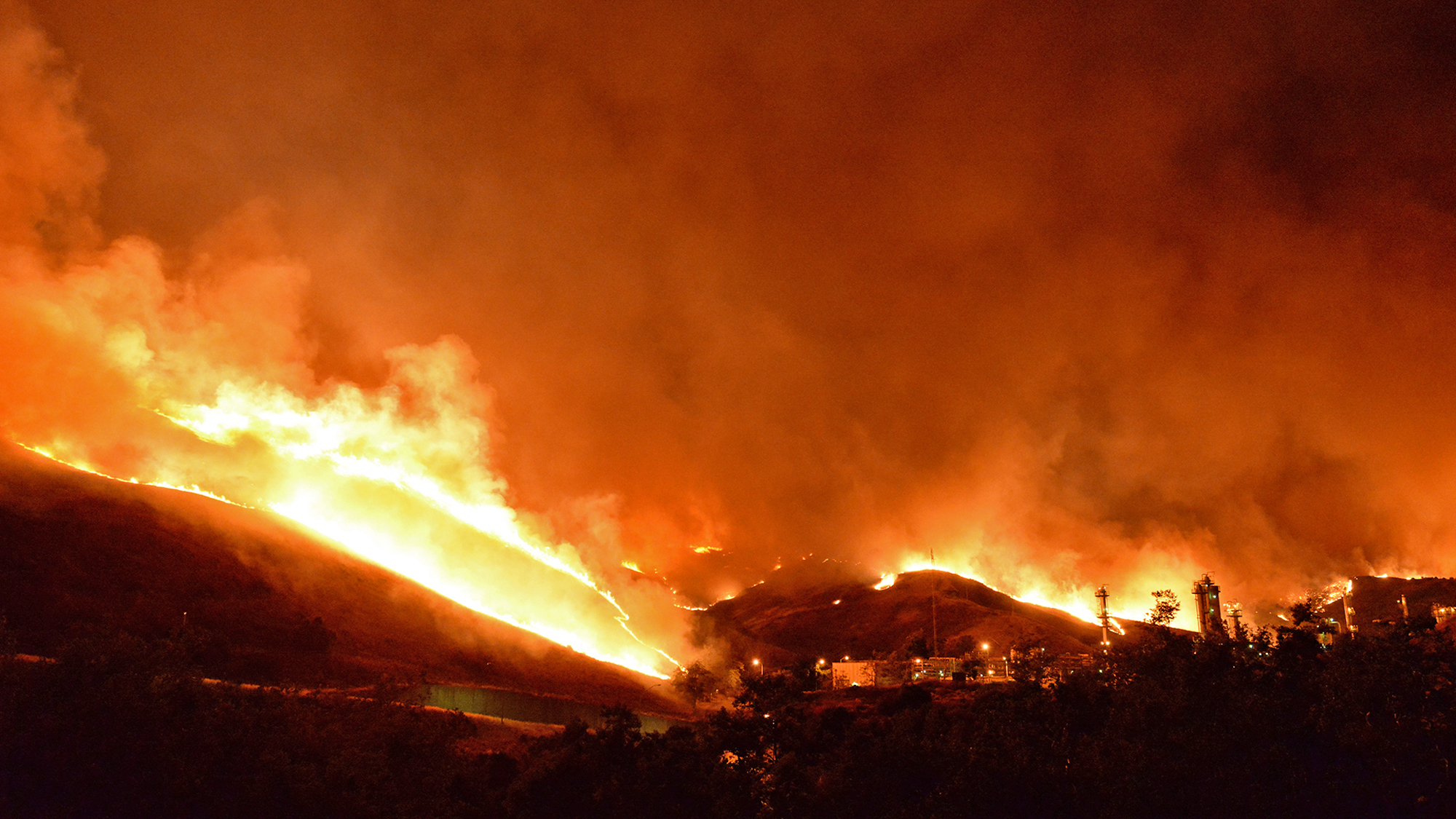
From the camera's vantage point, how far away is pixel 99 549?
64.0 meters

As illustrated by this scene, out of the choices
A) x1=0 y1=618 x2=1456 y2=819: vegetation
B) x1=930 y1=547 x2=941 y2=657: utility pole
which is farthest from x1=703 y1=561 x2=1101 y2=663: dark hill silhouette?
x1=0 y1=618 x2=1456 y2=819: vegetation

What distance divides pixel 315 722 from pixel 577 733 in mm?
12282

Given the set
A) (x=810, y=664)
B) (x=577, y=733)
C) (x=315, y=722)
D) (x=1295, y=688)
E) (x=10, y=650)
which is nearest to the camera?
(x=10, y=650)

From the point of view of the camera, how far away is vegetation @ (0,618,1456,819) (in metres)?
27.2

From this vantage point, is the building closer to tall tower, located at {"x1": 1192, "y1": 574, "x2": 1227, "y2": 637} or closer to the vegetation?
tall tower, located at {"x1": 1192, "y1": 574, "x2": 1227, "y2": 637}

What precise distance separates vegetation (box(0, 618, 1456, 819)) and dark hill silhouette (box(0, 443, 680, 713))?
Answer: 2269 centimetres

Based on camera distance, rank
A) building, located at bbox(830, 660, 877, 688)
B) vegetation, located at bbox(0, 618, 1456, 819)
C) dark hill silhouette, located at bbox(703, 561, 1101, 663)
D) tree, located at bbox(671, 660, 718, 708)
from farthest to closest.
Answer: dark hill silhouette, located at bbox(703, 561, 1101, 663)
building, located at bbox(830, 660, 877, 688)
tree, located at bbox(671, 660, 718, 708)
vegetation, located at bbox(0, 618, 1456, 819)

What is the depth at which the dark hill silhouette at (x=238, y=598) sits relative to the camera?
57344 millimetres

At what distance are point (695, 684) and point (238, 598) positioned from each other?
43505 millimetres

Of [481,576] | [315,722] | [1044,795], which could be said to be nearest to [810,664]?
[481,576]

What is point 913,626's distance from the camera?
540ft

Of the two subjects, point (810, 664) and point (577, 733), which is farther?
point (810, 664)

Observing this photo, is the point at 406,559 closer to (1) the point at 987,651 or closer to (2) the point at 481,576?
(2) the point at 481,576

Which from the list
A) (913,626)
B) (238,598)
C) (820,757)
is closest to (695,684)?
(238,598)
